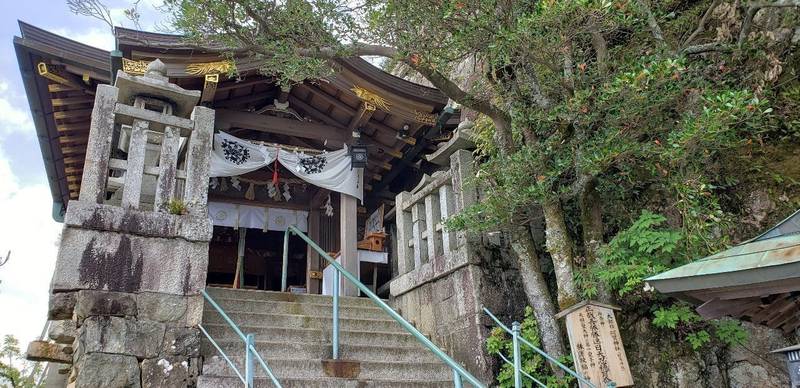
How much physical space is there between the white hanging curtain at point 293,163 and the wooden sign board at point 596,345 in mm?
5097

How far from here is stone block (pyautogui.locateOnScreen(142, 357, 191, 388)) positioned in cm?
402

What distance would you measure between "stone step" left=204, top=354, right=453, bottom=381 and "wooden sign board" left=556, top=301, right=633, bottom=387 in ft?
5.06

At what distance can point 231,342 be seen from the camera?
4676 millimetres

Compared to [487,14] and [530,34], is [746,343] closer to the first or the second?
[530,34]

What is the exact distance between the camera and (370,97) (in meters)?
8.06

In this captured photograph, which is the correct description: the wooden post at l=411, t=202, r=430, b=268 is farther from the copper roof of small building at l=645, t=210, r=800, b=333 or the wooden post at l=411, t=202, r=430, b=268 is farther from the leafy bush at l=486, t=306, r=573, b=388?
the copper roof of small building at l=645, t=210, r=800, b=333

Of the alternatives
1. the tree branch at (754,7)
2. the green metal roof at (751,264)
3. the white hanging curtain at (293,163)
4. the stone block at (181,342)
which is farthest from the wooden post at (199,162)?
the tree branch at (754,7)

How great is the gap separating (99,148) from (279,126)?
4.12 metres

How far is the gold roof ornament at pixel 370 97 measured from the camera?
7.98 meters

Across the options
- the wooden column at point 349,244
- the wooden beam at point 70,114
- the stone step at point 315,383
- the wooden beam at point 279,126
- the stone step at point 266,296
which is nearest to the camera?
the stone step at point 315,383

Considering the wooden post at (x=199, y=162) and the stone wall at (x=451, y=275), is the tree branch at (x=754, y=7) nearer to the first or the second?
the stone wall at (x=451, y=275)

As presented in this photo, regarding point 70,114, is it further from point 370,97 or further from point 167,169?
point 370,97

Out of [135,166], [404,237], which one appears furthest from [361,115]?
[135,166]

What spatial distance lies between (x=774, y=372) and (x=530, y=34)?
11.6 feet
